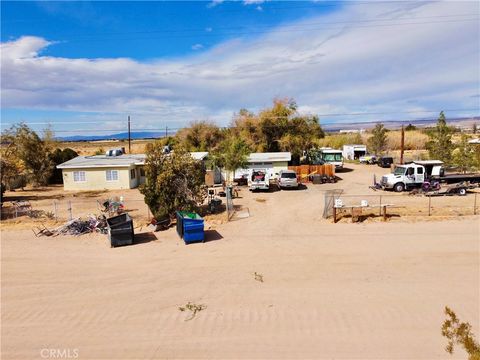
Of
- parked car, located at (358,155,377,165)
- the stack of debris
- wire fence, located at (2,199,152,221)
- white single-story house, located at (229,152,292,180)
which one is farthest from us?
parked car, located at (358,155,377,165)

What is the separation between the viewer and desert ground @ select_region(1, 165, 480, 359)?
27.9ft

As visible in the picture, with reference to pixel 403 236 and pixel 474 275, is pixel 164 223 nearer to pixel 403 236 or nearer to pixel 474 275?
pixel 403 236

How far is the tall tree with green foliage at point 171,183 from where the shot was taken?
20.0m

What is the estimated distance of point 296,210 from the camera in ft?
74.4

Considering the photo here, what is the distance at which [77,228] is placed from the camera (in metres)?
19.0

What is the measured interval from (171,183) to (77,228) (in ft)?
17.7

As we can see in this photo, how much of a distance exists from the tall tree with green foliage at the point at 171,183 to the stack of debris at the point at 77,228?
106 inches

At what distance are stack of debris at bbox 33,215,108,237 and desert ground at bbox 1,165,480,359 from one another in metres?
0.57

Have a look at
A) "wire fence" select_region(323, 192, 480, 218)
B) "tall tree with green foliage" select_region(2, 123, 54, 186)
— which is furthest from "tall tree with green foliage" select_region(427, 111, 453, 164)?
"tall tree with green foliage" select_region(2, 123, 54, 186)

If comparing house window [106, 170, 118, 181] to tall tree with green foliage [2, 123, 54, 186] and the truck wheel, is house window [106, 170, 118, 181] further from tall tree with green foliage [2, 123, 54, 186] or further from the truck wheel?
the truck wheel

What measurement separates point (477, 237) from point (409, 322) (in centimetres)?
942

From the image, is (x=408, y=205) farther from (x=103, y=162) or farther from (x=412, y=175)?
(x=103, y=162)

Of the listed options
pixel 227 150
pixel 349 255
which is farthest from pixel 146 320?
pixel 227 150

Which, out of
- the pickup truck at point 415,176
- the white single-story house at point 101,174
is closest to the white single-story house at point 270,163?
the white single-story house at point 101,174
